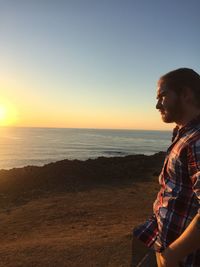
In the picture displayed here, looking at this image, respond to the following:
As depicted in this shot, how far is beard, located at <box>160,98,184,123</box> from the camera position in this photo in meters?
Answer: 2.36

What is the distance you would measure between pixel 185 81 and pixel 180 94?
0.09 metres

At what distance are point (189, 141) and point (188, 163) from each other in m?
0.13

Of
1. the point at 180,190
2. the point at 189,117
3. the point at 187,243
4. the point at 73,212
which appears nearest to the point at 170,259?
the point at 187,243

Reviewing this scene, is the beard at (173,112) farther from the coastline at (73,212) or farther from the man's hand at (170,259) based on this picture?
the coastline at (73,212)

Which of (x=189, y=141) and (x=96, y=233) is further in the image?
(x=96, y=233)

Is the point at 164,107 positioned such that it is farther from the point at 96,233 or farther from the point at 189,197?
the point at 96,233

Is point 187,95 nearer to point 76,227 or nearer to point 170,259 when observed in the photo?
point 170,259

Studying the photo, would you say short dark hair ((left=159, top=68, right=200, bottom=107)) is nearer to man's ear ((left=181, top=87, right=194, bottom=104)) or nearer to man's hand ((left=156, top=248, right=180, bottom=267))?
man's ear ((left=181, top=87, right=194, bottom=104))

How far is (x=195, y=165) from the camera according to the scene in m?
2.06

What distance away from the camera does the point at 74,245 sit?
717 centimetres

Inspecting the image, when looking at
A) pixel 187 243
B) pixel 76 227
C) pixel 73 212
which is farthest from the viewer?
pixel 73 212

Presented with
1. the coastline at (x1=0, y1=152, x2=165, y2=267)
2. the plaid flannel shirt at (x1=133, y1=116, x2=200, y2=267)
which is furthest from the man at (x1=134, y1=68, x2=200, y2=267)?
the coastline at (x1=0, y1=152, x2=165, y2=267)

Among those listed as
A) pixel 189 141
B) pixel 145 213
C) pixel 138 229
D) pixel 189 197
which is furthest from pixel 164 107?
pixel 145 213

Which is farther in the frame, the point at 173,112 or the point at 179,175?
the point at 173,112
